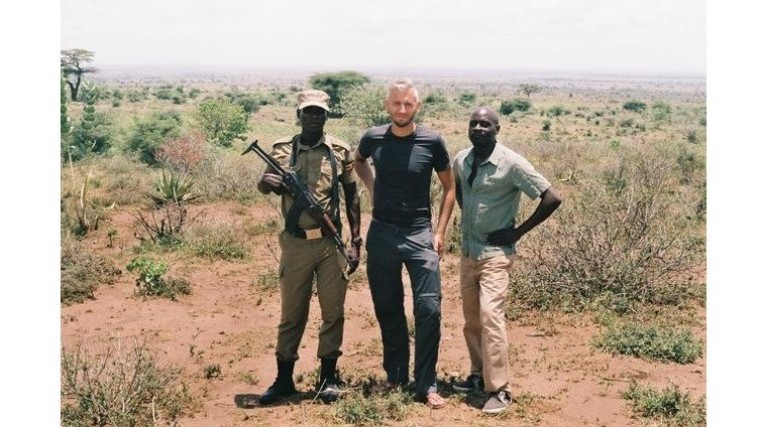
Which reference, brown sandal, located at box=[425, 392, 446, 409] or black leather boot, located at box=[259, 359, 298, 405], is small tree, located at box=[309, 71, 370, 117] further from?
brown sandal, located at box=[425, 392, 446, 409]

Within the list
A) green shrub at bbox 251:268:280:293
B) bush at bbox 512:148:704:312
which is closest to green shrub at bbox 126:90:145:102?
green shrub at bbox 251:268:280:293

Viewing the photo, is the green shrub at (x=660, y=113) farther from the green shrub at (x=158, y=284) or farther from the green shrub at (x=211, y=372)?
the green shrub at (x=211, y=372)

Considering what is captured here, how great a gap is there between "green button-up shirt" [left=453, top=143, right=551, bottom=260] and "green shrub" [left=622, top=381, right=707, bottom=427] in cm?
129

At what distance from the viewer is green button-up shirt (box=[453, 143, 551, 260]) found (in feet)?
12.9

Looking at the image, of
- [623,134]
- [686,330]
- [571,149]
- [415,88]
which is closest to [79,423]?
[415,88]

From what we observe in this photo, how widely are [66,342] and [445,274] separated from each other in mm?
3973

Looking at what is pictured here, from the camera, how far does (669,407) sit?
4.25 meters

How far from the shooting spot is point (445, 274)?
26.1 feet

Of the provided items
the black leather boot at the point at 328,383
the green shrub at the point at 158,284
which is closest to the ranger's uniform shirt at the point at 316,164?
the black leather boot at the point at 328,383

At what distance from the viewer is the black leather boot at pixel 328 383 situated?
4238 mm

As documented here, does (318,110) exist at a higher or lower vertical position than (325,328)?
higher

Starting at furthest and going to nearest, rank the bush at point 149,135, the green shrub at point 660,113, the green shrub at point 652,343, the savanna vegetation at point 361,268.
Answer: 1. the green shrub at point 660,113
2. the bush at point 149,135
3. the green shrub at point 652,343
4. the savanna vegetation at point 361,268

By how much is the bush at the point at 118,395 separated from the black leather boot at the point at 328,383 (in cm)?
83
